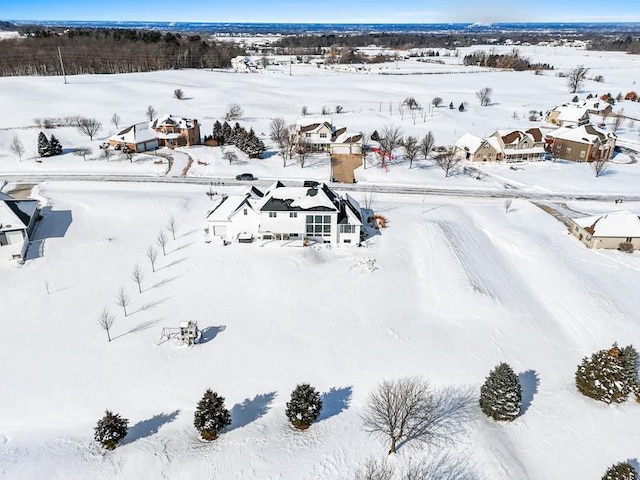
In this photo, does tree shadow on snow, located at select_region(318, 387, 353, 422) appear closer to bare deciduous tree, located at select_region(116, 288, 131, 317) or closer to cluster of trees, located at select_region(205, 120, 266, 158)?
bare deciduous tree, located at select_region(116, 288, 131, 317)

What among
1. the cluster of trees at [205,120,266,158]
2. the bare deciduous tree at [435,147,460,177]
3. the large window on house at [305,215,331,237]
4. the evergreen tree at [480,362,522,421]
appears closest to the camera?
the evergreen tree at [480,362,522,421]

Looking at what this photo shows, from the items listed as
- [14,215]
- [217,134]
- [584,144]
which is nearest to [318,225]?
[14,215]

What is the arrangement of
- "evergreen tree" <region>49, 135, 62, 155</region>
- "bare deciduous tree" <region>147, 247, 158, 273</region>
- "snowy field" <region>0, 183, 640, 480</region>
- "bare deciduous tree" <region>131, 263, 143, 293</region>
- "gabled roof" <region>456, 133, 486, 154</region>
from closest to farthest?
"snowy field" <region>0, 183, 640, 480</region>
"bare deciduous tree" <region>131, 263, 143, 293</region>
"bare deciduous tree" <region>147, 247, 158, 273</region>
"evergreen tree" <region>49, 135, 62, 155</region>
"gabled roof" <region>456, 133, 486, 154</region>

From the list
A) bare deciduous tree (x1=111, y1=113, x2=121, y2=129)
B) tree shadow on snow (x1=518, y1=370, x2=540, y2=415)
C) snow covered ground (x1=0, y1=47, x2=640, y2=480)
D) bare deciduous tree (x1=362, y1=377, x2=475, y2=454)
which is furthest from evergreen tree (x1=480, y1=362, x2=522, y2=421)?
bare deciduous tree (x1=111, y1=113, x2=121, y2=129)

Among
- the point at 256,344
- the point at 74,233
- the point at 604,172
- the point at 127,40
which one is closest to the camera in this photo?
the point at 256,344

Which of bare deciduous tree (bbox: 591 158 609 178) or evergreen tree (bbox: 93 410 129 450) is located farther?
bare deciduous tree (bbox: 591 158 609 178)

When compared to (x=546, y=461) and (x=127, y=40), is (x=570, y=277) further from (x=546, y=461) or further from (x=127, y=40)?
(x=127, y=40)

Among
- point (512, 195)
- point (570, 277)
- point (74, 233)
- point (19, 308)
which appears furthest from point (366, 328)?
point (512, 195)
